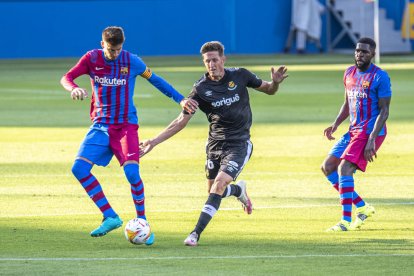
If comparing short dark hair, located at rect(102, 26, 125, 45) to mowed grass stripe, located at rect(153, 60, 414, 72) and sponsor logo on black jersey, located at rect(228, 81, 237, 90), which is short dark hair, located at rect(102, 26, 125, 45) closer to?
sponsor logo on black jersey, located at rect(228, 81, 237, 90)

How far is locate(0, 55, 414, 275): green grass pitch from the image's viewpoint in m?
10.0

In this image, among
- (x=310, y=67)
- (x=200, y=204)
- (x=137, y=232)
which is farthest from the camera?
(x=310, y=67)

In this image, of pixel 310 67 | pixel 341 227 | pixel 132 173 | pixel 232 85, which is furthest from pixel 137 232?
pixel 310 67

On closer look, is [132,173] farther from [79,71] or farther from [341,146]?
[341,146]

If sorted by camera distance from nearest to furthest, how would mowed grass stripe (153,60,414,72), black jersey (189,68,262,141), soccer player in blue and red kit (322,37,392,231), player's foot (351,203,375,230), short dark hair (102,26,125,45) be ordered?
short dark hair (102,26,125,45)
black jersey (189,68,262,141)
soccer player in blue and red kit (322,37,392,231)
player's foot (351,203,375,230)
mowed grass stripe (153,60,414,72)

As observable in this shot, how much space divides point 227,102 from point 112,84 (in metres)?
1.15

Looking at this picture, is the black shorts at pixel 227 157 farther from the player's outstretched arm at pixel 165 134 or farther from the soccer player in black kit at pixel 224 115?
the player's outstretched arm at pixel 165 134

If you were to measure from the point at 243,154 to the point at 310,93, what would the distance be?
20645 mm

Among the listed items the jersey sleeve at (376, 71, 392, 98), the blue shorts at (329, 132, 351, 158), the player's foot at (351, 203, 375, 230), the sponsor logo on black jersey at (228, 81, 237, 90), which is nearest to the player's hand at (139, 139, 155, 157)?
the sponsor logo on black jersey at (228, 81, 237, 90)

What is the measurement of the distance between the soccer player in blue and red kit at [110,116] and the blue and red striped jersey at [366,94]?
72.8 inches

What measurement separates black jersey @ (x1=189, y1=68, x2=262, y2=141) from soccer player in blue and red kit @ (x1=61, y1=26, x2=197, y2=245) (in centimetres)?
28

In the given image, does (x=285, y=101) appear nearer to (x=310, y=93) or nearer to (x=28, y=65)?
(x=310, y=93)

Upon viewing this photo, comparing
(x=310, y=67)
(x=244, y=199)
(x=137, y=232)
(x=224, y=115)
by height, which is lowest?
(x=310, y=67)

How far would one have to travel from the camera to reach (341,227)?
11914 mm
